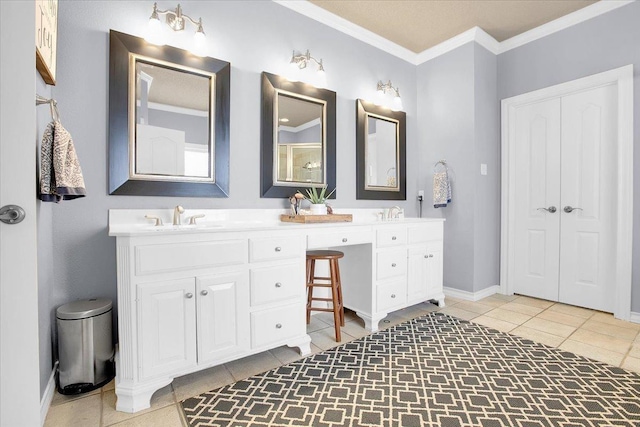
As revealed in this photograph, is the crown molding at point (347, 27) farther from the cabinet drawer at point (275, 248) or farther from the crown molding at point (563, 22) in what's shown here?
the cabinet drawer at point (275, 248)

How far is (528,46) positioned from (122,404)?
452 centimetres

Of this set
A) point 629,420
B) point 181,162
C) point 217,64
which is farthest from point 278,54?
point 629,420

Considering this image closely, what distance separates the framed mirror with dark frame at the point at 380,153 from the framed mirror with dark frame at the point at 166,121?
4.57 feet

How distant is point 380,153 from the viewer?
3439 millimetres

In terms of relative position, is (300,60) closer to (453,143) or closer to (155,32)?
(155,32)

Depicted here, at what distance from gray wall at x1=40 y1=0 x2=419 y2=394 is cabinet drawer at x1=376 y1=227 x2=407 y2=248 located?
619 millimetres

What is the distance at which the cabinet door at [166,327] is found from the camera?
62.7 inches

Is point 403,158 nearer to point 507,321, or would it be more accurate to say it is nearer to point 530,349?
point 507,321

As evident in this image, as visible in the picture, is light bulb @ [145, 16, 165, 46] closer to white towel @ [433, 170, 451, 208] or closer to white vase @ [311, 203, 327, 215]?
white vase @ [311, 203, 327, 215]

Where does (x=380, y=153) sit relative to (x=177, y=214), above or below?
above

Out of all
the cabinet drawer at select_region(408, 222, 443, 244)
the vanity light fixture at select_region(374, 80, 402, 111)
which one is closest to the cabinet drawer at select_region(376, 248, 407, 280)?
the cabinet drawer at select_region(408, 222, 443, 244)

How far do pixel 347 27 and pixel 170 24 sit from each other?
5.56ft

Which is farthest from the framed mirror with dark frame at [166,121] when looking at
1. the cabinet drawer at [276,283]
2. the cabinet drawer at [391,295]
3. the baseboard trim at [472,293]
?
the baseboard trim at [472,293]

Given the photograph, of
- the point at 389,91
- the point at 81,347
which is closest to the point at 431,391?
the point at 81,347
